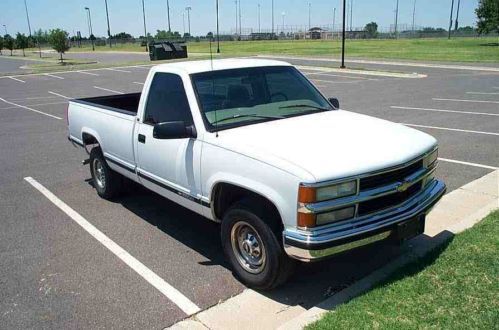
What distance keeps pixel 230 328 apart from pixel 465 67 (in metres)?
27.6

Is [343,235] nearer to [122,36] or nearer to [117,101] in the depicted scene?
[117,101]

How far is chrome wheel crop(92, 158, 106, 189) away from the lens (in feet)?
20.6

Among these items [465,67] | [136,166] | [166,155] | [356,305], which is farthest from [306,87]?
[465,67]

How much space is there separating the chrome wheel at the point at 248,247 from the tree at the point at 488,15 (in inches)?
2243

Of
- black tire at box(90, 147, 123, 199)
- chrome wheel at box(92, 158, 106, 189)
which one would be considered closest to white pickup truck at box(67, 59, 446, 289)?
black tire at box(90, 147, 123, 199)

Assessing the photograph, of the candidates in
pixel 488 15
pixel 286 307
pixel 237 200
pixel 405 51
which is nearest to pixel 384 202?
pixel 286 307

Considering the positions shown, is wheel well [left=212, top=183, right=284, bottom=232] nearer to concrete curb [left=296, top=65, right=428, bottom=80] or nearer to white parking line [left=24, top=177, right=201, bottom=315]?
white parking line [left=24, top=177, right=201, bottom=315]

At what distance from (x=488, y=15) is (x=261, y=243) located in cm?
5833

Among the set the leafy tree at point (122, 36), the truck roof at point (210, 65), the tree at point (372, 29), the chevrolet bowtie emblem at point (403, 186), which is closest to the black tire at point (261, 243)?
the chevrolet bowtie emblem at point (403, 186)

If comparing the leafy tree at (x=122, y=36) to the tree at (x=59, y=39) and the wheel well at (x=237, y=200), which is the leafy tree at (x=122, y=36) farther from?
the wheel well at (x=237, y=200)

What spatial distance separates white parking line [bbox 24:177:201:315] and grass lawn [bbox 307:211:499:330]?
107cm

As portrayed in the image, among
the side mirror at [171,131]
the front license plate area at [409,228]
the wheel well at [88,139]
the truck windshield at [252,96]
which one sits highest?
the truck windshield at [252,96]

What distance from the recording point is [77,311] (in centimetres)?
363

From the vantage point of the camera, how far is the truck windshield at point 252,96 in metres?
4.30
